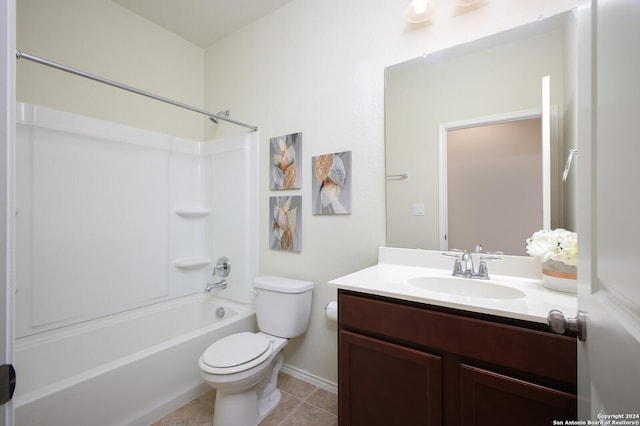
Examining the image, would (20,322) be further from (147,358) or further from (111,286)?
(147,358)

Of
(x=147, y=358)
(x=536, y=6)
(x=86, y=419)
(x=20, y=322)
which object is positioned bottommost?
(x=86, y=419)

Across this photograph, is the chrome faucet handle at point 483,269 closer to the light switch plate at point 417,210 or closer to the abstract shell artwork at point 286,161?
Result: the light switch plate at point 417,210

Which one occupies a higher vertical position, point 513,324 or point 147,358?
point 513,324

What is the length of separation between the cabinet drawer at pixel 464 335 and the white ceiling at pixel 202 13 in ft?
7.29

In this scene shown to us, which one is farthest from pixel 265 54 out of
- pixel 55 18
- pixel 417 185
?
pixel 417 185

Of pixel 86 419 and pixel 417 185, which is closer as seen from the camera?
pixel 86 419

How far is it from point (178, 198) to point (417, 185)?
1.99m

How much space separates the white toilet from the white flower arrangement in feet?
4.16

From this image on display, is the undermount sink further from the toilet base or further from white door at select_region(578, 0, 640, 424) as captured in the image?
the toilet base

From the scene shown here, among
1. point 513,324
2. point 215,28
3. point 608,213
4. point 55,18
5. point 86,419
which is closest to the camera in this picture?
point 608,213

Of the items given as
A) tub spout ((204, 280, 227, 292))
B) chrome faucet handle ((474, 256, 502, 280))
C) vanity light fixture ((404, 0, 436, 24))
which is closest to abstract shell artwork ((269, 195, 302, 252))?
tub spout ((204, 280, 227, 292))

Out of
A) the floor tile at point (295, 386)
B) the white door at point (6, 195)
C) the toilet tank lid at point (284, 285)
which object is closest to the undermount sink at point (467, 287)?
the toilet tank lid at point (284, 285)

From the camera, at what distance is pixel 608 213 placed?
17.3 inches

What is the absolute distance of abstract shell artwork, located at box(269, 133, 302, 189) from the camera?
2.00 m
